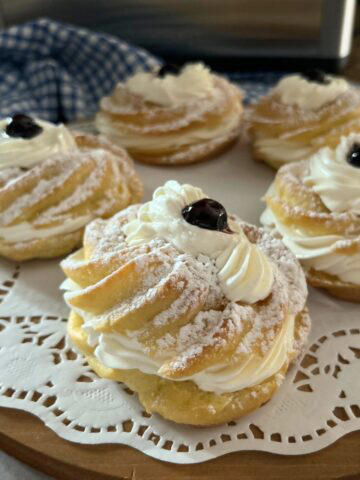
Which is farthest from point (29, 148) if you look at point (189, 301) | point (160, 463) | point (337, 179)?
point (160, 463)

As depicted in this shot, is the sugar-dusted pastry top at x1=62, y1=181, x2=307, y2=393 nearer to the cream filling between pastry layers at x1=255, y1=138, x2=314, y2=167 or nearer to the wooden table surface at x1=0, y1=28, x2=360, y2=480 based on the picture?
the wooden table surface at x1=0, y1=28, x2=360, y2=480

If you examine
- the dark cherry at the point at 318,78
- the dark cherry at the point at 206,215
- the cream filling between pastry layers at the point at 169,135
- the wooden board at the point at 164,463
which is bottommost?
the wooden board at the point at 164,463

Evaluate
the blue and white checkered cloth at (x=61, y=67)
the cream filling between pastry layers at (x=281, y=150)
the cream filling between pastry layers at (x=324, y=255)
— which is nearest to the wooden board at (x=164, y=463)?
the cream filling between pastry layers at (x=324, y=255)

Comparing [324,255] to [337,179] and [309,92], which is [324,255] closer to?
[337,179]

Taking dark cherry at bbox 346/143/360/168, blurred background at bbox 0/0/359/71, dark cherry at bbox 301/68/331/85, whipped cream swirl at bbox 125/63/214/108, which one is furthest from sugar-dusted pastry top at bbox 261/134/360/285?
blurred background at bbox 0/0/359/71

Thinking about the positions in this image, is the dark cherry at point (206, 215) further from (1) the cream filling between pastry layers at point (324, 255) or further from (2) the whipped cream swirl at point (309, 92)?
(2) the whipped cream swirl at point (309, 92)

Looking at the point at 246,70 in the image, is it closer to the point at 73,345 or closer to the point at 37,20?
the point at 37,20

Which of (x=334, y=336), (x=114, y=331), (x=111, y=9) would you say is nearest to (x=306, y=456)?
(x=334, y=336)
